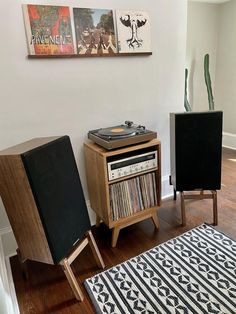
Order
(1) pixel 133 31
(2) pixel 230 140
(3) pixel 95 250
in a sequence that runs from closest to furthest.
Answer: (3) pixel 95 250, (1) pixel 133 31, (2) pixel 230 140

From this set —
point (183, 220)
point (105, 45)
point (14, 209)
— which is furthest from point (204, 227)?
point (105, 45)

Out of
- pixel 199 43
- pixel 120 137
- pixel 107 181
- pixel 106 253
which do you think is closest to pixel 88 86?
pixel 120 137

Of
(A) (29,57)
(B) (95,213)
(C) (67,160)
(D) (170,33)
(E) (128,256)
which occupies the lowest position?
(E) (128,256)

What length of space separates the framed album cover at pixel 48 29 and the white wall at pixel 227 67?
2643 millimetres

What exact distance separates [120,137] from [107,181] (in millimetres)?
299

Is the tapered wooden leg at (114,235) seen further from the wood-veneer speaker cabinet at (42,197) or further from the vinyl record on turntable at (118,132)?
the vinyl record on turntable at (118,132)

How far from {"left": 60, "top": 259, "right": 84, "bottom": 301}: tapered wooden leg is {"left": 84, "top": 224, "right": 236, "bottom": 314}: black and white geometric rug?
68 mm

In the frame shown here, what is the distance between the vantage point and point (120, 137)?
1.60 metres

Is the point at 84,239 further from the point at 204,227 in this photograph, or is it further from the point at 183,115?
the point at 183,115

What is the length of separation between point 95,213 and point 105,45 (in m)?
1.27

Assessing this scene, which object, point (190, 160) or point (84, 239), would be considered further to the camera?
point (190, 160)

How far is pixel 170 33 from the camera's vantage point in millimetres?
1993

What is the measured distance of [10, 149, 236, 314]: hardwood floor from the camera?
133 centimetres

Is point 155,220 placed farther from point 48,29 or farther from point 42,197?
point 48,29
